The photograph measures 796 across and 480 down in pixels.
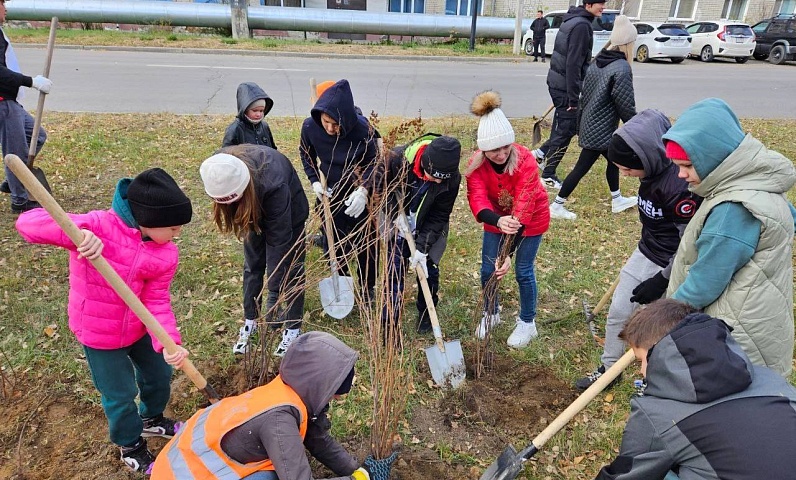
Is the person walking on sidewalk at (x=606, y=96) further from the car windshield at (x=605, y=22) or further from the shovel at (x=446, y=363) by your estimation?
the car windshield at (x=605, y=22)

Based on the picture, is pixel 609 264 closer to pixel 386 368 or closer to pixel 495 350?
pixel 495 350

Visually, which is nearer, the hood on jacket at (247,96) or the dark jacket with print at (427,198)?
the dark jacket with print at (427,198)

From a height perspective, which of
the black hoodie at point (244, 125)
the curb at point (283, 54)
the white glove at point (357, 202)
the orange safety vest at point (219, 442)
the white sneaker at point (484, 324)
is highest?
the black hoodie at point (244, 125)

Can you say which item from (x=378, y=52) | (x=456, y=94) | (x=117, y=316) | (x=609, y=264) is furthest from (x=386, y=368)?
(x=378, y=52)

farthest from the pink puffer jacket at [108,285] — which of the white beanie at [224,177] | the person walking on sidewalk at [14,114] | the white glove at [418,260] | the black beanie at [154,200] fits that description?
the person walking on sidewalk at [14,114]

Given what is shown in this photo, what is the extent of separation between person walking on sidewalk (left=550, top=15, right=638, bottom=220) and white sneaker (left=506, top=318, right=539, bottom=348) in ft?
6.26

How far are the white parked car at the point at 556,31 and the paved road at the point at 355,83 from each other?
1663 millimetres

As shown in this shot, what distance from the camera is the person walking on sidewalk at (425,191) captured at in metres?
2.85

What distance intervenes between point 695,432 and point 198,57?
13.7m

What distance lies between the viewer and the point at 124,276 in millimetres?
2076

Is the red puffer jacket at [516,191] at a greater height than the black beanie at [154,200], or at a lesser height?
lesser

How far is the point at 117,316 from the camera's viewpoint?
6.89 feet

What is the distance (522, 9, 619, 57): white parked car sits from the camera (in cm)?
1527

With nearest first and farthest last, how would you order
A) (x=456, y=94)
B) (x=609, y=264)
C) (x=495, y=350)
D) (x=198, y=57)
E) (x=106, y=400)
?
(x=106, y=400)
(x=495, y=350)
(x=609, y=264)
(x=456, y=94)
(x=198, y=57)
